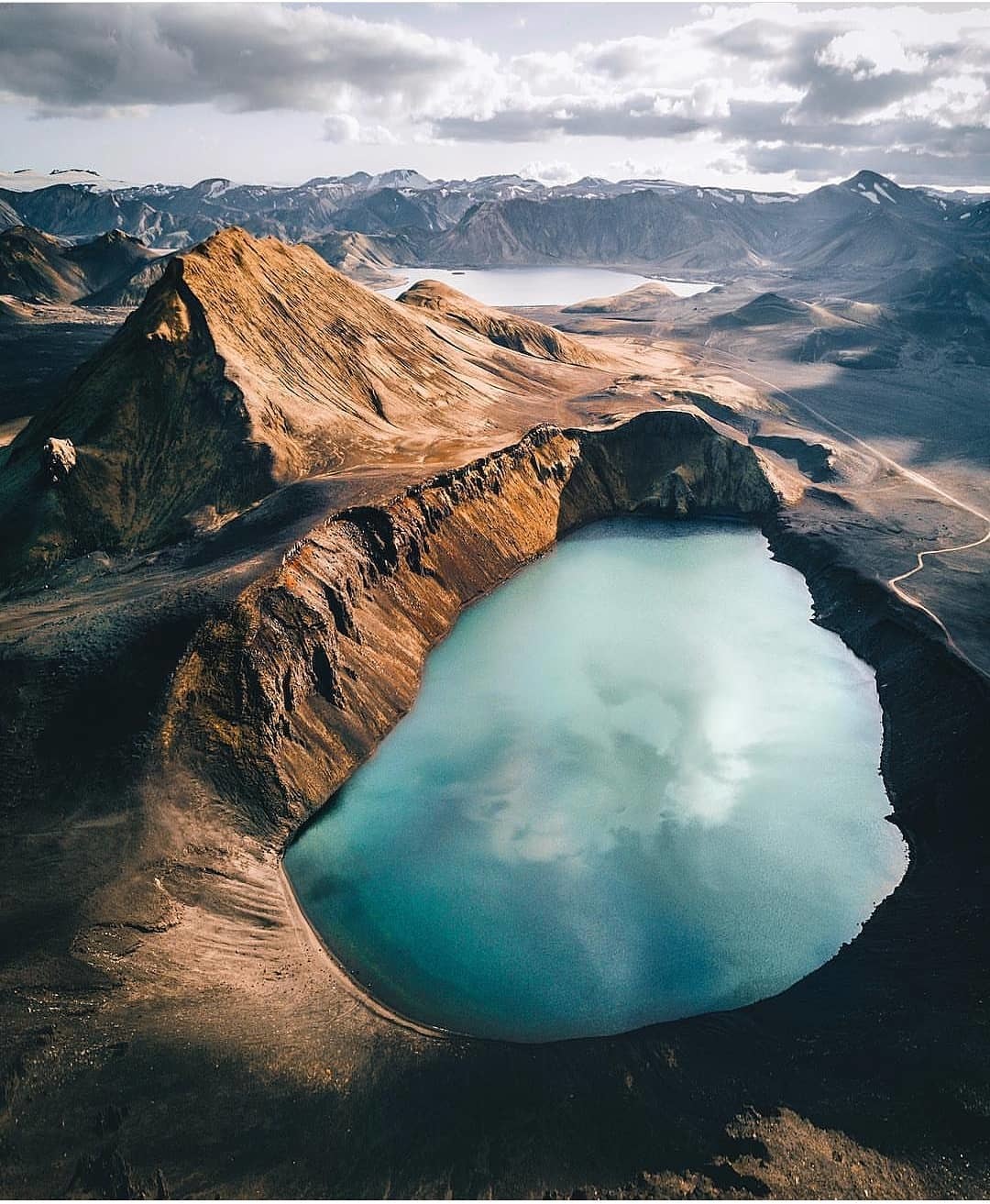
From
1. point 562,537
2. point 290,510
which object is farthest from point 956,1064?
point 562,537

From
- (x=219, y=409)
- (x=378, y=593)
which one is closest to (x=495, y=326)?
(x=219, y=409)

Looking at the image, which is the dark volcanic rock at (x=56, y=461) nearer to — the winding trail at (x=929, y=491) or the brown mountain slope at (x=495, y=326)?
the winding trail at (x=929, y=491)

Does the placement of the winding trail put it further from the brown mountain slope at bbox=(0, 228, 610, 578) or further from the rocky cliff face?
the brown mountain slope at bbox=(0, 228, 610, 578)

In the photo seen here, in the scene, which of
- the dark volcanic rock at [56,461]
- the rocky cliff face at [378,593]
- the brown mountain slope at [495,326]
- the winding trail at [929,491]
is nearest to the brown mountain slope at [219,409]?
the dark volcanic rock at [56,461]

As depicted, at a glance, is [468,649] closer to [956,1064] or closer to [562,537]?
[562,537]

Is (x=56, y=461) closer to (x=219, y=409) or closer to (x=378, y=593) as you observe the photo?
(x=219, y=409)

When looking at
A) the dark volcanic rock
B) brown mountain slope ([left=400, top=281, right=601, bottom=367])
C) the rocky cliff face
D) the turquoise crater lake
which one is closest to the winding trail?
the turquoise crater lake

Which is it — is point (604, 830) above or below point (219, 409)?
below
